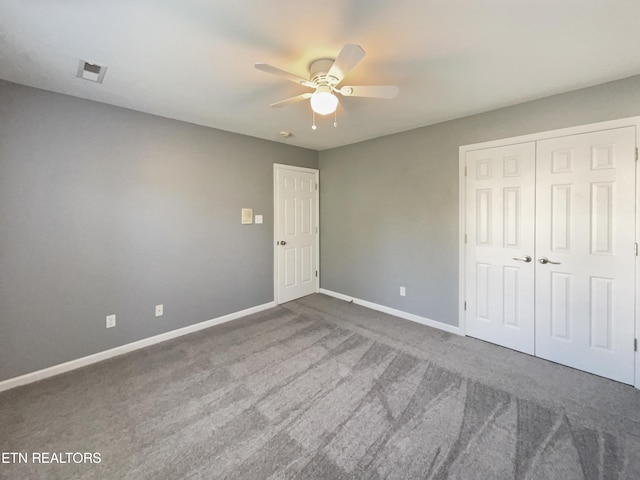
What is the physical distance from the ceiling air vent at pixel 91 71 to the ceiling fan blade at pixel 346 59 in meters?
1.70

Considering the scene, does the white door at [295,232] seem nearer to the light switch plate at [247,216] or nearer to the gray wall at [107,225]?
the light switch plate at [247,216]

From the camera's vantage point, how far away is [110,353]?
2713mm

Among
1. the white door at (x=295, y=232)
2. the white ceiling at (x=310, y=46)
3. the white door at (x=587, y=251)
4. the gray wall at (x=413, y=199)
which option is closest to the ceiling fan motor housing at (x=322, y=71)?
the white ceiling at (x=310, y=46)

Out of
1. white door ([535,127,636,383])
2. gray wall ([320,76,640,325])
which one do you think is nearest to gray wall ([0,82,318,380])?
gray wall ([320,76,640,325])

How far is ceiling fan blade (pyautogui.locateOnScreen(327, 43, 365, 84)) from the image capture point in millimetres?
1427

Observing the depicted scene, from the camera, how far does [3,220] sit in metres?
2.19

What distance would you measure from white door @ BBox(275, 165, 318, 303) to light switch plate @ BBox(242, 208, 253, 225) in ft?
1.39

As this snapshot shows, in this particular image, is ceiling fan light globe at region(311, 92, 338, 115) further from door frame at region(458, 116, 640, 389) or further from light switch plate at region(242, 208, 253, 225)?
light switch plate at region(242, 208, 253, 225)

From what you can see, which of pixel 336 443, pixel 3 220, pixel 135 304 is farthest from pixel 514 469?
pixel 3 220

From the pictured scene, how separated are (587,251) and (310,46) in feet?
9.14

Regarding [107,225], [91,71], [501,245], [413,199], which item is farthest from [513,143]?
[107,225]

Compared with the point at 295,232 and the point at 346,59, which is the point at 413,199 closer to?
the point at 295,232

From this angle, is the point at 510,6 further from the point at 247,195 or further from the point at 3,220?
the point at 3,220

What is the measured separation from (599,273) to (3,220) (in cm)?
489
